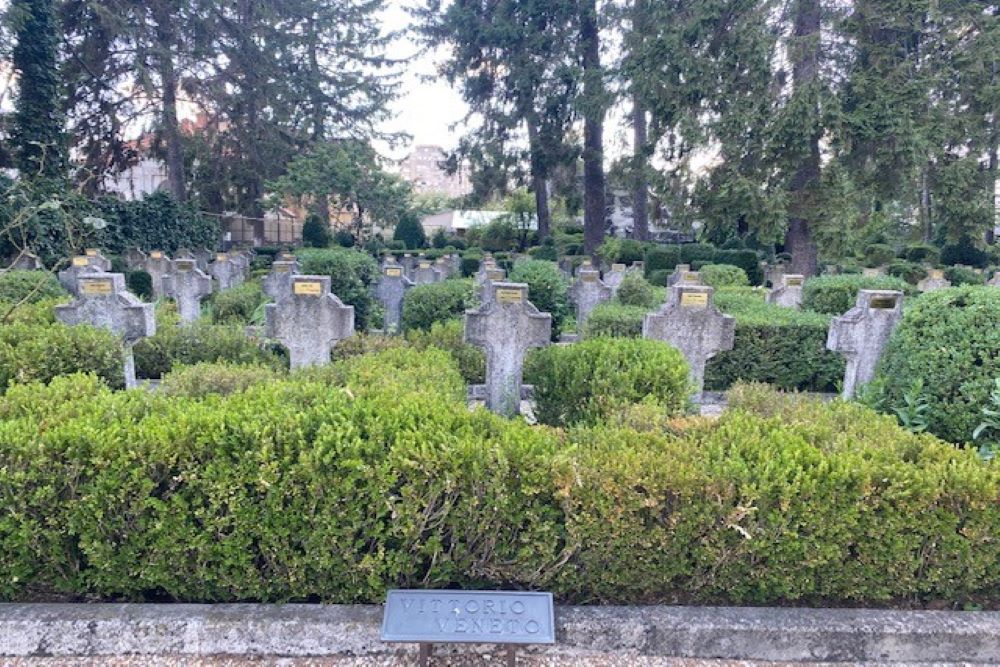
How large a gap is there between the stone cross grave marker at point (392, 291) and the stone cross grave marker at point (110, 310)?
17.6 feet

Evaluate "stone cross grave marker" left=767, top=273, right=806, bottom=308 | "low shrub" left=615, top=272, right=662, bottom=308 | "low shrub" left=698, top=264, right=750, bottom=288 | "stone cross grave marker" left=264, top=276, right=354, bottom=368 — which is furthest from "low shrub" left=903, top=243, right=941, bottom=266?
"stone cross grave marker" left=264, top=276, right=354, bottom=368

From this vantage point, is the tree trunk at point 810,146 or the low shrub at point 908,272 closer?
the tree trunk at point 810,146

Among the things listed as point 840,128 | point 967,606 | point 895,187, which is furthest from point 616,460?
point 895,187

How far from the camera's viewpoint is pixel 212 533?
277cm

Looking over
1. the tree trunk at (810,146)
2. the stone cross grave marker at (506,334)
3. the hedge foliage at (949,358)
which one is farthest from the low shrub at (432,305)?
the tree trunk at (810,146)

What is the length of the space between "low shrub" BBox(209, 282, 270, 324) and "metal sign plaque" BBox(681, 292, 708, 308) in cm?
721

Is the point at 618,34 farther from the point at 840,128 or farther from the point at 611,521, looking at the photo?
the point at 611,521

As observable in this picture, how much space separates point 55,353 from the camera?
4.86 meters

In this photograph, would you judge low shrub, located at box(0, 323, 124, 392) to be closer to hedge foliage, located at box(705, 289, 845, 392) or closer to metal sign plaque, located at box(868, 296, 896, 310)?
hedge foliage, located at box(705, 289, 845, 392)

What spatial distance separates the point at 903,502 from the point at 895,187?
16143 mm

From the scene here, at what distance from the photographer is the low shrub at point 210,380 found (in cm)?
412

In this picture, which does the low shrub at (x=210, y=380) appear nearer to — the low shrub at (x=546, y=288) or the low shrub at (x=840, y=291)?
the low shrub at (x=546, y=288)

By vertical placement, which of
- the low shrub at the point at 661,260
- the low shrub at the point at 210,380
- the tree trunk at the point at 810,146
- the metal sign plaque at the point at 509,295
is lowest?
the low shrub at the point at 210,380

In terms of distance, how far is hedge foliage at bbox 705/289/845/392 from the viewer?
8312 mm
